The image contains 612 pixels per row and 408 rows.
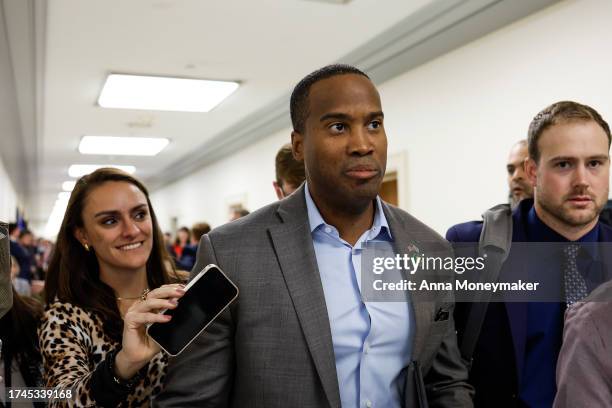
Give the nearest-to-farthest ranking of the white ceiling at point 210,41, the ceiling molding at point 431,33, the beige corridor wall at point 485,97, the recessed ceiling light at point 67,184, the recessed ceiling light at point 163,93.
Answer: the beige corridor wall at point 485,97
the ceiling molding at point 431,33
the white ceiling at point 210,41
the recessed ceiling light at point 163,93
the recessed ceiling light at point 67,184

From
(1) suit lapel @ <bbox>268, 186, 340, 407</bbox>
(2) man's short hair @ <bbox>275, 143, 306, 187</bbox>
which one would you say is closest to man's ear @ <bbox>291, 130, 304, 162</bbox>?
(1) suit lapel @ <bbox>268, 186, 340, 407</bbox>

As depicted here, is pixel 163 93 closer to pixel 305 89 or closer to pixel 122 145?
pixel 122 145

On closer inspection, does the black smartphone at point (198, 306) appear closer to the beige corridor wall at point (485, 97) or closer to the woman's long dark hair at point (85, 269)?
the woman's long dark hair at point (85, 269)

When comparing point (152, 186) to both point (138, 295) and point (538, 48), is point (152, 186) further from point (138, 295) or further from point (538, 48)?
point (138, 295)

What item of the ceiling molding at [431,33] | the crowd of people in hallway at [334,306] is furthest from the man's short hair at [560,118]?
the ceiling molding at [431,33]

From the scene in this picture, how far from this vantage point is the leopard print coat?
1.58 m

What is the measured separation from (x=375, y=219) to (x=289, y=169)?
1.03m

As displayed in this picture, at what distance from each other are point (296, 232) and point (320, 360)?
30cm

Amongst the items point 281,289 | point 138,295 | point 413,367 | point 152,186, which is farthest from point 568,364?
point 152,186

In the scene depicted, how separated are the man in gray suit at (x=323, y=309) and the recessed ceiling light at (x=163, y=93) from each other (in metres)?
5.51

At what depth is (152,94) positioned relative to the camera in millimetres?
7254

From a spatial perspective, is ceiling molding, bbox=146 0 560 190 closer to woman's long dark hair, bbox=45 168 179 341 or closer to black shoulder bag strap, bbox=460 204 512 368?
black shoulder bag strap, bbox=460 204 512 368

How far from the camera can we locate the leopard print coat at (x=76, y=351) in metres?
1.58

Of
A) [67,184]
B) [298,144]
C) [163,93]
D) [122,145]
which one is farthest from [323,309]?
[67,184]
